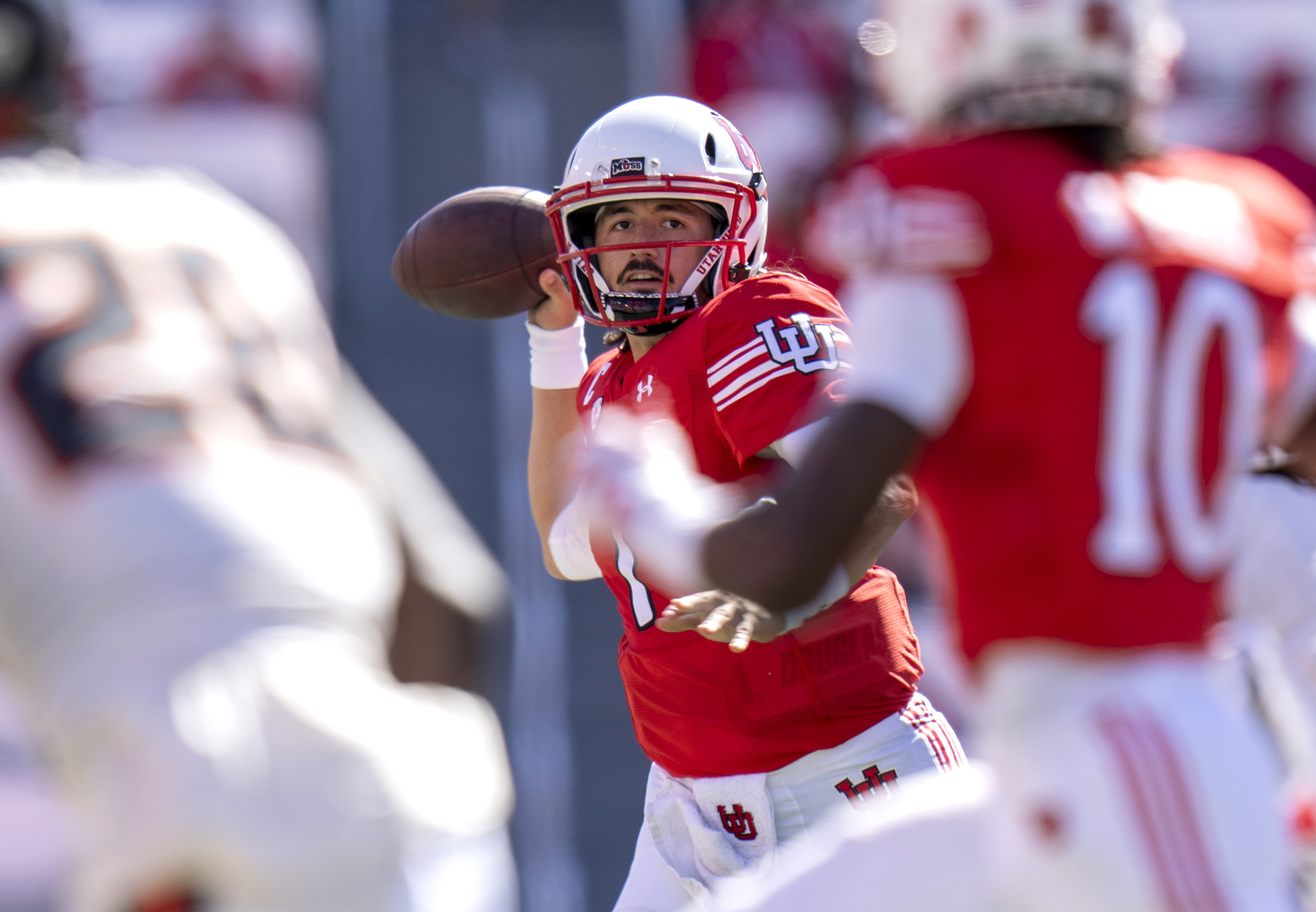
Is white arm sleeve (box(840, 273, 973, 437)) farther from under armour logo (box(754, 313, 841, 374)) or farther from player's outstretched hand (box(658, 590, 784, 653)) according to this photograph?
under armour logo (box(754, 313, 841, 374))

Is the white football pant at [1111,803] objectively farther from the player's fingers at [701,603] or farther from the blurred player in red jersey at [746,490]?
the blurred player in red jersey at [746,490]

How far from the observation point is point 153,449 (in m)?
2.06

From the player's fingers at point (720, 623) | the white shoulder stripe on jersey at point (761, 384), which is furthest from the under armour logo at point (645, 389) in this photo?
the player's fingers at point (720, 623)

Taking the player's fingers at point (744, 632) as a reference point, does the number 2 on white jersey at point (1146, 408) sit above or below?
above

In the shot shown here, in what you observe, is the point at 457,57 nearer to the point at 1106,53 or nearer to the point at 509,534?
the point at 509,534

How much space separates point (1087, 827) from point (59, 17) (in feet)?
6.07

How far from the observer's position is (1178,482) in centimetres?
198

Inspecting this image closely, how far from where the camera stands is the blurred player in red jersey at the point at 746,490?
295 centimetres

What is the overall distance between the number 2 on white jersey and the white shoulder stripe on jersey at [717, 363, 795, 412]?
3.03ft

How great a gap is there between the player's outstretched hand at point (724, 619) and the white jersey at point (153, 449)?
1.52ft

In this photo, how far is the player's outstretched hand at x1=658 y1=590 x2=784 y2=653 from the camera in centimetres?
240

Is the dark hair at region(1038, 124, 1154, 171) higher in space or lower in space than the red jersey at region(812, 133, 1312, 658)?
higher

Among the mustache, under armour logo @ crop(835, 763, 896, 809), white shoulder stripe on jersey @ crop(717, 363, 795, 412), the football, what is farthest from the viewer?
the football

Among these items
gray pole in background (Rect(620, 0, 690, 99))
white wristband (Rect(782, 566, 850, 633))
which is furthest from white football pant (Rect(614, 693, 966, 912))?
gray pole in background (Rect(620, 0, 690, 99))
